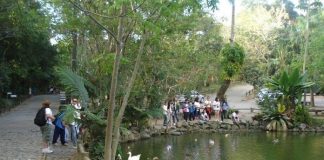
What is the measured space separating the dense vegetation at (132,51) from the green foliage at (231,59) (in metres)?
0.07

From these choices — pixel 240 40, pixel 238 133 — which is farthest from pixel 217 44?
pixel 238 133

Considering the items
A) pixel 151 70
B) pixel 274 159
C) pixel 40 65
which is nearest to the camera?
pixel 274 159

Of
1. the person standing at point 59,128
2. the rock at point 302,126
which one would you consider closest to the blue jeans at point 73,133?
the person standing at point 59,128

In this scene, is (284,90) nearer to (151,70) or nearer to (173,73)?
(173,73)

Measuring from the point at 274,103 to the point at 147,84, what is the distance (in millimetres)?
9471

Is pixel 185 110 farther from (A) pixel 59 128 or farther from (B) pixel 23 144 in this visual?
(B) pixel 23 144

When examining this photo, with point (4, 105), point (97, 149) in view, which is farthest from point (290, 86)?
point (97, 149)

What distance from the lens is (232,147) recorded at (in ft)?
67.0

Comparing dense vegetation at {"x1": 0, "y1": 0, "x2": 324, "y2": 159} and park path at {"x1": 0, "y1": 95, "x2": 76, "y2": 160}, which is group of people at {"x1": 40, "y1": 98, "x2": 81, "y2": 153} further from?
dense vegetation at {"x1": 0, "y1": 0, "x2": 324, "y2": 159}

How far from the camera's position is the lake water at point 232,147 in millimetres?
18016

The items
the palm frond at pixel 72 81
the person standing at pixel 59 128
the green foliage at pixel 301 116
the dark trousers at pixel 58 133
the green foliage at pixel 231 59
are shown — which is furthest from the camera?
the green foliage at pixel 231 59

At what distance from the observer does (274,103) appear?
28.3m

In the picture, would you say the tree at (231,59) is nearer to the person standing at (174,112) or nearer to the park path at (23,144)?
the person standing at (174,112)

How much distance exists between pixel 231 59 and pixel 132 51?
16012mm
